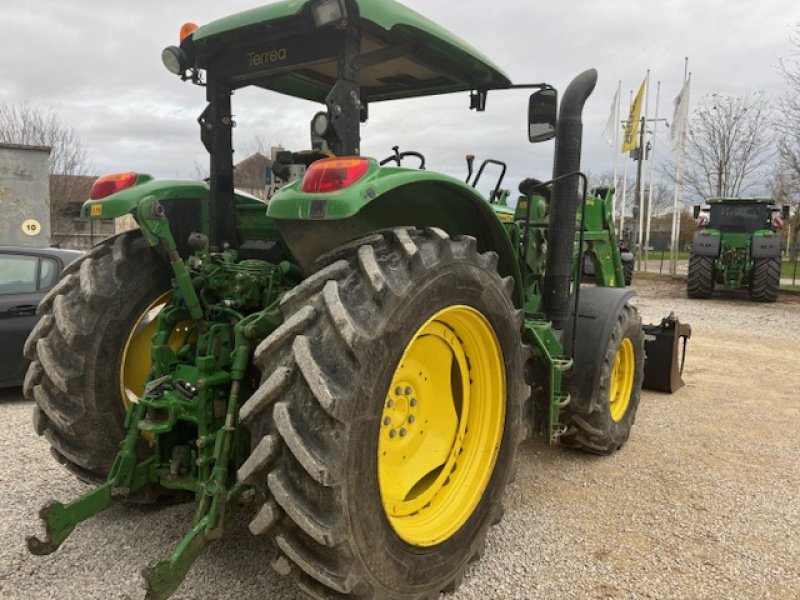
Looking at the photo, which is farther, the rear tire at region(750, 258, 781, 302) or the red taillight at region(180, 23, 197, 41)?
the rear tire at region(750, 258, 781, 302)

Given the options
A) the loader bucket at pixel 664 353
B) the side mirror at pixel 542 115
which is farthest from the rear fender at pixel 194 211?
the loader bucket at pixel 664 353

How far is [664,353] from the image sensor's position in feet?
20.0

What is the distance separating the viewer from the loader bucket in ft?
19.6

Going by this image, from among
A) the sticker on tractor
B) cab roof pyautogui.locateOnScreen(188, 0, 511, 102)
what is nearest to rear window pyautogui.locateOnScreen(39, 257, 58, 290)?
cab roof pyautogui.locateOnScreen(188, 0, 511, 102)

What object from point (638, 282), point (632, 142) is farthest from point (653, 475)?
point (632, 142)

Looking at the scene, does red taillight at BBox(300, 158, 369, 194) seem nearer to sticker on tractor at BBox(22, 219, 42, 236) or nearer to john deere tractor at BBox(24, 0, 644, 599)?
john deere tractor at BBox(24, 0, 644, 599)

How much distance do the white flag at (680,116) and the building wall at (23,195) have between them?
19334mm

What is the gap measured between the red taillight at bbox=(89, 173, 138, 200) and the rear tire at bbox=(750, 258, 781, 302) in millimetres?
14890

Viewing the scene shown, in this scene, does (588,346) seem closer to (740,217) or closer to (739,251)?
(739,251)

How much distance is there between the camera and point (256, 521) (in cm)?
202

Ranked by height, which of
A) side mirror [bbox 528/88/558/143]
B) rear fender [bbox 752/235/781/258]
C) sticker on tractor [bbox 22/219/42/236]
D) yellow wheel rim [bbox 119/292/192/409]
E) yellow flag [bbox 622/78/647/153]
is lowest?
yellow wheel rim [bbox 119/292/192/409]

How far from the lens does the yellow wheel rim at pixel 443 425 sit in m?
2.55

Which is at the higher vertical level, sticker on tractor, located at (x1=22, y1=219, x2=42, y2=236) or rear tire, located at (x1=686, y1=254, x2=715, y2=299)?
sticker on tractor, located at (x1=22, y1=219, x2=42, y2=236)

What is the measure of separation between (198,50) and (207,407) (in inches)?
69.4
